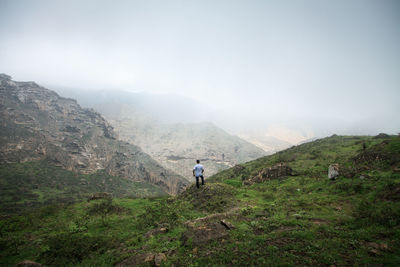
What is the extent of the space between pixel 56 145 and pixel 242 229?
191m

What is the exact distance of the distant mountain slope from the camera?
125006 mm

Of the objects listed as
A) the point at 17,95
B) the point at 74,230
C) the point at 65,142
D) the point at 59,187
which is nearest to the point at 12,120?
the point at 65,142

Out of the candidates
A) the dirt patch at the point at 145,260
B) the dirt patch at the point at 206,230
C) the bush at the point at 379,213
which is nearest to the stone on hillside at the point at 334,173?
the bush at the point at 379,213

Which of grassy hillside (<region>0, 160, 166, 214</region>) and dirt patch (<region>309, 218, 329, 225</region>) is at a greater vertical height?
dirt patch (<region>309, 218, 329, 225</region>)

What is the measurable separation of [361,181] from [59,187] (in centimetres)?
13523

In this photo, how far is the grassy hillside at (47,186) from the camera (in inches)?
3241

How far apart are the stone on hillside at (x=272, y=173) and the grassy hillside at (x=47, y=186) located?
271 feet

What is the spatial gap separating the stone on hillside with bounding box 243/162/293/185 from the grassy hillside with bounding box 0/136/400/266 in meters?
4.28

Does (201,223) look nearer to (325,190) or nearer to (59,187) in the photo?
(325,190)

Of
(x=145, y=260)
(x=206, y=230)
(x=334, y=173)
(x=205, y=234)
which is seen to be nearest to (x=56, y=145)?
(x=145, y=260)

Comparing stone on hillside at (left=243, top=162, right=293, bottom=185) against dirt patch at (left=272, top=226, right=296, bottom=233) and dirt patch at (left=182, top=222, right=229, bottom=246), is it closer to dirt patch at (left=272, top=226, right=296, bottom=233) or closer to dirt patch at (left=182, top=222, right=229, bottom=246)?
dirt patch at (left=272, top=226, right=296, bottom=233)

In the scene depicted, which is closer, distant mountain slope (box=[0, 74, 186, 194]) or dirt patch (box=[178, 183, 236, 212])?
dirt patch (box=[178, 183, 236, 212])

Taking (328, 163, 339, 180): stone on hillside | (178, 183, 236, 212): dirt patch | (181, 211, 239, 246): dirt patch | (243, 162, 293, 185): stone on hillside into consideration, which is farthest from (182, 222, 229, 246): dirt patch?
(243, 162, 293, 185): stone on hillside

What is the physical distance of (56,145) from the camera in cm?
15400
